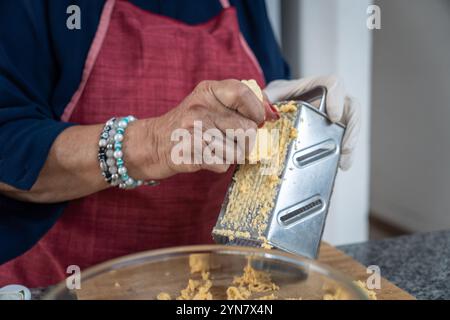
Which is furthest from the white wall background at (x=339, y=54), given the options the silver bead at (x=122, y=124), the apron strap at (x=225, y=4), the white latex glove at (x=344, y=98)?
the silver bead at (x=122, y=124)

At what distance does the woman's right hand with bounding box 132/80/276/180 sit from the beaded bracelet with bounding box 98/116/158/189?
6 cm

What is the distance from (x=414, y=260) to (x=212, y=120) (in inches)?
19.1

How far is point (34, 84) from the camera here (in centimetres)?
99

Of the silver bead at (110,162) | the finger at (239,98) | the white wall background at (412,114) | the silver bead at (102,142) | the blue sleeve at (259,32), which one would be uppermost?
the blue sleeve at (259,32)

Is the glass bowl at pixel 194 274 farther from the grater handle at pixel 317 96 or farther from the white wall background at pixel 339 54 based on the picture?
the white wall background at pixel 339 54

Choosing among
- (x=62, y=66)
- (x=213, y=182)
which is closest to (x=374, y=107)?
(x=213, y=182)

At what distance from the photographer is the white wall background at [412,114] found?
2.51 metres

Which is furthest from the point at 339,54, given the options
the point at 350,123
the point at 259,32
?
the point at 350,123

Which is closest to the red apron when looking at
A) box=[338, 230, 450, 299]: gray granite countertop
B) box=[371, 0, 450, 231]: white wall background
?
box=[338, 230, 450, 299]: gray granite countertop

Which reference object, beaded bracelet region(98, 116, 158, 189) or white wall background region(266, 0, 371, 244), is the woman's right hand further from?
white wall background region(266, 0, 371, 244)

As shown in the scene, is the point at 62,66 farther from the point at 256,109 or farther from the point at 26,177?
the point at 256,109

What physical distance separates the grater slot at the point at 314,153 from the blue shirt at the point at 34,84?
0.39m

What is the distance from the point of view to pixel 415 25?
2592 mm
